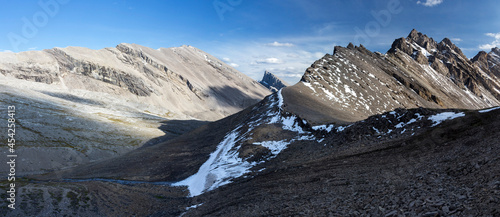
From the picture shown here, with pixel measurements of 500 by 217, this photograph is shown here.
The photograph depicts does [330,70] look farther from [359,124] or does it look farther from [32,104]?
[32,104]

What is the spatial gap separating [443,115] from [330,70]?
81.6m

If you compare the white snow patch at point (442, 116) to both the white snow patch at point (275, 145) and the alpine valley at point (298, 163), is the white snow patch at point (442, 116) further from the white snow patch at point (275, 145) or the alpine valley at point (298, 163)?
the white snow patch at point (275, 145)

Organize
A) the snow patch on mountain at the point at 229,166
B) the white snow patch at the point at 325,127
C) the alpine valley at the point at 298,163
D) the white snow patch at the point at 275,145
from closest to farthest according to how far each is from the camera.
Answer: the alpine valley at the point at 298,163 → the snow patch on mountain at the point at 229,166 → the white snow patch at the point at 325,127 → the white snow patch at the point at 275,145

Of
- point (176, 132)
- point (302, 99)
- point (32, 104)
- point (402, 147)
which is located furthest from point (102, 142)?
point (402, 147)

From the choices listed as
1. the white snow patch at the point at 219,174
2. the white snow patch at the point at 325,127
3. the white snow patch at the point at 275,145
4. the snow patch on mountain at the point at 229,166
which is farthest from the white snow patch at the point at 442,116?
the white snow patch at the point at 219,174

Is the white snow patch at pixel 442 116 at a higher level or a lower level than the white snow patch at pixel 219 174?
higher

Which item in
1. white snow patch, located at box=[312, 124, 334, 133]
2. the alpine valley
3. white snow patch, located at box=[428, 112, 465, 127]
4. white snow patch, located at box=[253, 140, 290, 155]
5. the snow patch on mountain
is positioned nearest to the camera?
the alpine valley

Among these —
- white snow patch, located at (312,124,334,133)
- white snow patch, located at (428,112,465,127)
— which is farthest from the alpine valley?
white snow patch, located at (312,124,334,133)

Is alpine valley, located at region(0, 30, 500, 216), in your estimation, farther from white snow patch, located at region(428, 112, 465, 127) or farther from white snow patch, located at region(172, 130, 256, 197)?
white snow patch, located at region(172, 130, 256, 197)

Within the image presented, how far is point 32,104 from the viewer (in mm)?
126562

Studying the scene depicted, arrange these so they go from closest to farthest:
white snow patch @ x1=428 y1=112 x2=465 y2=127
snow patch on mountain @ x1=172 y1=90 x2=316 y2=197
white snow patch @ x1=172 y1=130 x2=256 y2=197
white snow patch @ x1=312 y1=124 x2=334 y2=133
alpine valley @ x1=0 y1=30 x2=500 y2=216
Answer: alpine valley @ x1=0 y1=30 x2=500 y2=216, white snow patch @ x1=428 y1=112 x2=465 y2=127, white snow patch @ x1=172 y1=130 x2=256 y2=197, snow patch on mountain @ x1=172 y1=90 x2=316 y2=197, white snow patch @ x1=312 y1=124 x2=334 y2=133

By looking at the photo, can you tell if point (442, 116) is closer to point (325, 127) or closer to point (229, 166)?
point (325, 127)

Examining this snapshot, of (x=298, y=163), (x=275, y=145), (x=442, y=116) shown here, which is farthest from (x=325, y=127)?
(x=442, y=116)

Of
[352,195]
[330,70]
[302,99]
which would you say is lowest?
[352,195]
